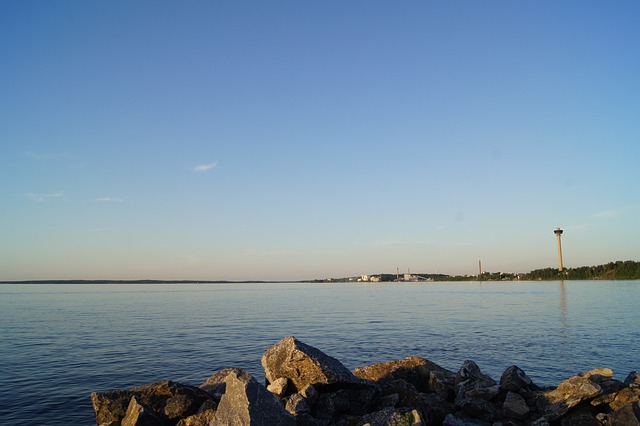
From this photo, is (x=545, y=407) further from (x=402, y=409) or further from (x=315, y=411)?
(x=315, y=411)

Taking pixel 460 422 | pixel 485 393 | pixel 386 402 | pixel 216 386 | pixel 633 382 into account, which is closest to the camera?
pixel 460 422

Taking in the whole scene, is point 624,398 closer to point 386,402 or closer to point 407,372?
point 407,372

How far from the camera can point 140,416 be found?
12492 mm

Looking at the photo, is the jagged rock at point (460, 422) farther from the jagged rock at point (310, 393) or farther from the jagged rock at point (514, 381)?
the jagged rock at point (310, 393)

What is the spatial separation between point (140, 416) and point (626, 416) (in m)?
13.5

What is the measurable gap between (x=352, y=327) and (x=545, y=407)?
98.6 feet

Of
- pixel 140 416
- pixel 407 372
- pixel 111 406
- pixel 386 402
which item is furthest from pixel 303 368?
pixel 407 372

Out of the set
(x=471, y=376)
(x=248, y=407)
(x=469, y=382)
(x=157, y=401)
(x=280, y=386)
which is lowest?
(x=469, y=382)

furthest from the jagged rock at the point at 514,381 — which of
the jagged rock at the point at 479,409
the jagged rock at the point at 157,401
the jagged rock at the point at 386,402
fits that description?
the jagged rock at the point at 157,401

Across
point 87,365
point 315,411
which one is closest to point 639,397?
point 315,411

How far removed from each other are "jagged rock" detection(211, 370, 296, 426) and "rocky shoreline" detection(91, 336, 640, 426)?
11cm

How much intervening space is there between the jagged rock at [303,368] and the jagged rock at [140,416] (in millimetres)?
3546

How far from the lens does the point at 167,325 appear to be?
4622 cm

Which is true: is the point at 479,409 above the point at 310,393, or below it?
below
